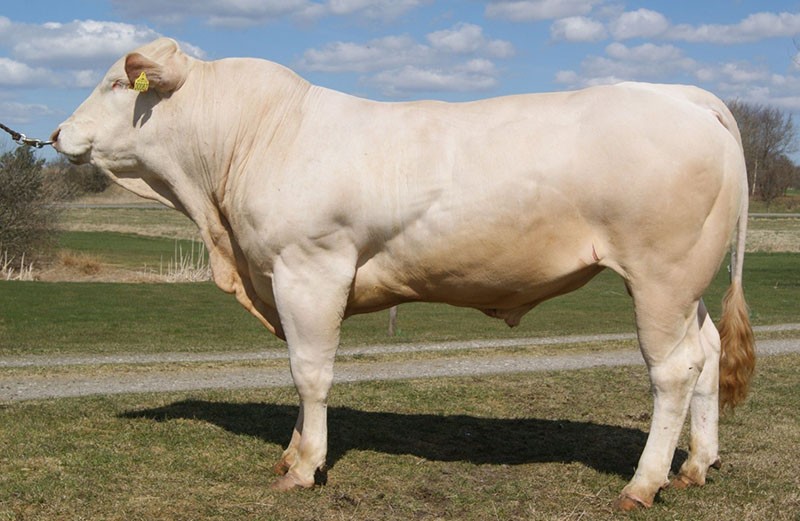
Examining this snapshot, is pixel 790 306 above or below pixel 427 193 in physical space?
below

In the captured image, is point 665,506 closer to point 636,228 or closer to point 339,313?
point 636,228

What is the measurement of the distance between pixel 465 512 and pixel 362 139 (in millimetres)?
2490

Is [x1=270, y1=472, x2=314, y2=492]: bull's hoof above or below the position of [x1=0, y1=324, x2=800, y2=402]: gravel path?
above

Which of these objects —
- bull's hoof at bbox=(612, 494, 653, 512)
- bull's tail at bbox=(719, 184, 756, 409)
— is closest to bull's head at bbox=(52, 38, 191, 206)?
bull's hoof at bbox=(612, 494, 653, 512)

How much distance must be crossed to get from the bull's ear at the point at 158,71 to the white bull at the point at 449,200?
0.01 metres

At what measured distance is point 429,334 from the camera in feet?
65.7

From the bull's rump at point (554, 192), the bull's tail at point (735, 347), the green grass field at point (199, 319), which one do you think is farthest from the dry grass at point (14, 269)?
the bull's tail at point (735, 347)

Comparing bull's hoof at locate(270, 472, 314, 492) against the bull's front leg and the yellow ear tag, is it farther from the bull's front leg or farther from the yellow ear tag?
the yellow ear tag

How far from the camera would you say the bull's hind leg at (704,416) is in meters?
6.50

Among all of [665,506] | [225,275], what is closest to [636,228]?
[665,506]

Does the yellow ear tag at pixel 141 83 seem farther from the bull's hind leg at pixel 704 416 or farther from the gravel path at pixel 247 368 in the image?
the gravel path at pixel 247 368

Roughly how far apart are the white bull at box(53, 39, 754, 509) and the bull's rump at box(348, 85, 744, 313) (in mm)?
10

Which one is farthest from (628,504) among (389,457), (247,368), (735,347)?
(247,368)

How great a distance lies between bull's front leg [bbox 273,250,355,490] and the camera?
6.13m
